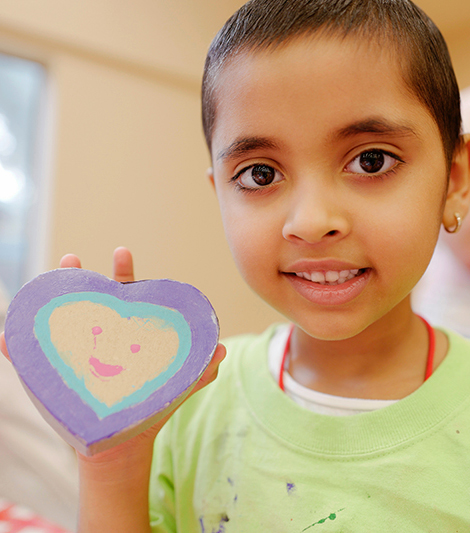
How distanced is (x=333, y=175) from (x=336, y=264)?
11cm

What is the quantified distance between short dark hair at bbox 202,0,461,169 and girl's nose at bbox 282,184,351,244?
177mm

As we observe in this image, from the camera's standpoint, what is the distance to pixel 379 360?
2.25 ft

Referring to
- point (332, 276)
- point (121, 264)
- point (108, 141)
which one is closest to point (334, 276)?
point (332, 276)

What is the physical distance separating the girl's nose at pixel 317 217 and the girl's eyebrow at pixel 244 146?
2.8 inches

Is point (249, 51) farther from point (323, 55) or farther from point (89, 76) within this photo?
point (89, 76)

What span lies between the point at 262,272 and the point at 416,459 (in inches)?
12.4

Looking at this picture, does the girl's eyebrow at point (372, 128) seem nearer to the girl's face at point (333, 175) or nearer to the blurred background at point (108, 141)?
the girl's face at point (333, 175)

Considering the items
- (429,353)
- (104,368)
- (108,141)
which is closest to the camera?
(104,368)

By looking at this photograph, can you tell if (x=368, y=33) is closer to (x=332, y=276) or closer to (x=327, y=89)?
(x=327, y=89)

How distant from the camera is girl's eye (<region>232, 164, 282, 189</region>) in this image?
0.60m

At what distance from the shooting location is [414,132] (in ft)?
1.81

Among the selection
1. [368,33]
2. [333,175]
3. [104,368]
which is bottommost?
[104,368]

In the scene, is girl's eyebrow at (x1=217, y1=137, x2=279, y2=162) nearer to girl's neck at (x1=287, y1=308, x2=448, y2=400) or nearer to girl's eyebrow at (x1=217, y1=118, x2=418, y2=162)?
girl's eyebrow at (x1=217, y1=118, x2=418, y2=162)

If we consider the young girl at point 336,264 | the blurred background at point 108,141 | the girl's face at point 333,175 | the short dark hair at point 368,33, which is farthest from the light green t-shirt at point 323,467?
the blurred background at point 108,141
